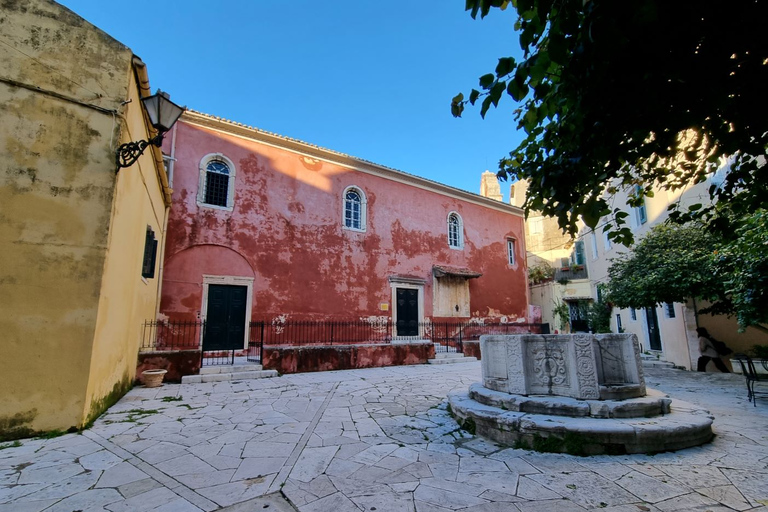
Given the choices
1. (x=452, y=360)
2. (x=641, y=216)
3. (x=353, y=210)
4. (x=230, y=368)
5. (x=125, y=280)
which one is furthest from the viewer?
(x=353, y=210)

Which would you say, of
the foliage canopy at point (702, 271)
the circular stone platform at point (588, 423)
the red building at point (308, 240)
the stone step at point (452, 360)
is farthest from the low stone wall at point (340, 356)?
the foliage canopy at point (702, 271)

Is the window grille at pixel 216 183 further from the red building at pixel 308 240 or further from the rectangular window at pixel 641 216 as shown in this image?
the rectangular window at pixel 641 216

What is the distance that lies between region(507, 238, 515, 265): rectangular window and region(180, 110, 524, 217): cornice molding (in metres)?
2.44

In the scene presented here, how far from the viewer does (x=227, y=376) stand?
8281 millimetres

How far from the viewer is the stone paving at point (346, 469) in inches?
103

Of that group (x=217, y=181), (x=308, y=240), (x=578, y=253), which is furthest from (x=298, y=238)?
(x=578, y=253)

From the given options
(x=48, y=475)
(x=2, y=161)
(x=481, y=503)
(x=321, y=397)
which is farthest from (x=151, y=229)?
(x=481, y=503)

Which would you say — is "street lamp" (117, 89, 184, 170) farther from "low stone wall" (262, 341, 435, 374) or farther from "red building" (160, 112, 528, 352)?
"red building" (160, 112, 528, 352)

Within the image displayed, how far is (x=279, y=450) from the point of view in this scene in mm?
3766

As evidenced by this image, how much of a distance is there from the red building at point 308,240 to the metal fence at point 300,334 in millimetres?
316

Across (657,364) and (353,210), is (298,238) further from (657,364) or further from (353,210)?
(657,364)

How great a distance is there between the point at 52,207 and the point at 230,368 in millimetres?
5260

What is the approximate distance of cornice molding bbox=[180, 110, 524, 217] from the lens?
39.4 ft

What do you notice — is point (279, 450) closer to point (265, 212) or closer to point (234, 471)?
point (234, 471)
